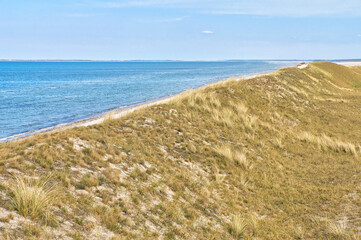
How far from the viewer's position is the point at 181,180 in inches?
442

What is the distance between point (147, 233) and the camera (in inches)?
297

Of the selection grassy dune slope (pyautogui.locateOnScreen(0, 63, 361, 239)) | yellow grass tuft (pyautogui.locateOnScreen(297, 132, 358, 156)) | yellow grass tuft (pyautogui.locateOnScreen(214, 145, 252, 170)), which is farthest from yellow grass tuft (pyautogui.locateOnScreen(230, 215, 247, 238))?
yellow grass tuft (pyautogui.locateOnScreen(297, 132, 358, 156))

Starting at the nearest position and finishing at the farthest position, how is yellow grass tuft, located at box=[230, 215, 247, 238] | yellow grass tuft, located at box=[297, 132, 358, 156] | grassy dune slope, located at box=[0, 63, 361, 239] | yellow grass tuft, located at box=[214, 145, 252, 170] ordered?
1. grassy dune slope, located at box=[0, 63, 361, 239]
2. yellow grass tuft, located at box=[230, 215, 247, 238]
3. yellow grass tuft, located at box=[214, 145, 252, 170]
4. yellow grass tuft, located at box=[297, 132, 358, 156]

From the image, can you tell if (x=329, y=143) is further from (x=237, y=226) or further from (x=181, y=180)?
(x=237, y=226)

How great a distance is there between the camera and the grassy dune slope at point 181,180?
23.6ft

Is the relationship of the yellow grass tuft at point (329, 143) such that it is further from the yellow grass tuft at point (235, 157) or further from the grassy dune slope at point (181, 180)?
the yellow grass tuft at point (235, 157)

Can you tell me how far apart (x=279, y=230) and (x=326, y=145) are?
1202cm

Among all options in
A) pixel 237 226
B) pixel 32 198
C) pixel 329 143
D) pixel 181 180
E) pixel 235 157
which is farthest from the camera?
pixel 329 143

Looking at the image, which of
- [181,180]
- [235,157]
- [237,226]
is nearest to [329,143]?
[235,157]

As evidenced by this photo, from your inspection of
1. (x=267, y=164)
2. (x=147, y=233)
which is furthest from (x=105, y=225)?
(x=267, y=164)

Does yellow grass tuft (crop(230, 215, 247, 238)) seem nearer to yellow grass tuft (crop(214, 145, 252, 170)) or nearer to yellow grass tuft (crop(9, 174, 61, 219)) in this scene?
yellow grass tuft (crop(214, 145, 252, 170))

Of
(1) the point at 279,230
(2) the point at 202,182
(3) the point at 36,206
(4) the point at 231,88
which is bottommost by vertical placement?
(1) the point at 279,230

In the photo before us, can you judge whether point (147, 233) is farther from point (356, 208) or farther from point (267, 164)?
point (267, 164)

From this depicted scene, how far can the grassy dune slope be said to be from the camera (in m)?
7.20
